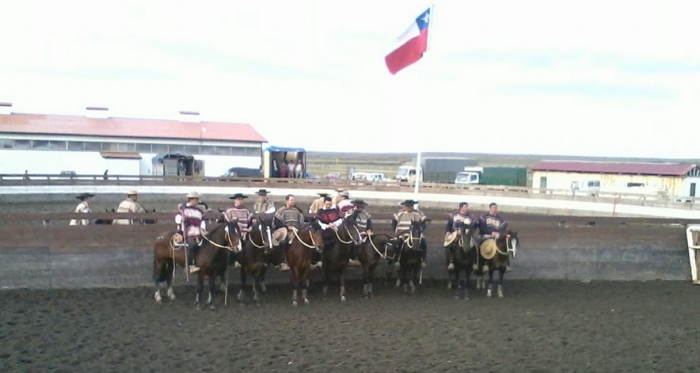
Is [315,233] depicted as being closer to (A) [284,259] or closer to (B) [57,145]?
(A) [284,259]

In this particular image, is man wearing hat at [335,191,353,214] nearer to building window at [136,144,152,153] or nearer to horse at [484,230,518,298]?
horse at [484,230,518,298]


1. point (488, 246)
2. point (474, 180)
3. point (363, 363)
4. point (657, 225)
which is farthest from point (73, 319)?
point (474, 180)

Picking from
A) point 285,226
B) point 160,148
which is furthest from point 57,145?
point 285,226

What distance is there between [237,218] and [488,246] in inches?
197

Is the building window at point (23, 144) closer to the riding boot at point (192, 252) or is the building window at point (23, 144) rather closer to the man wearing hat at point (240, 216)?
the man wearing hat at point (240, 216)

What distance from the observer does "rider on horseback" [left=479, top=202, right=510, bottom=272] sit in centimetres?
1343

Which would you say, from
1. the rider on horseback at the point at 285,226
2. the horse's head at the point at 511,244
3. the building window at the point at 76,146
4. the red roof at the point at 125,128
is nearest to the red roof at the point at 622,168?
the red roof at the point at 125,128

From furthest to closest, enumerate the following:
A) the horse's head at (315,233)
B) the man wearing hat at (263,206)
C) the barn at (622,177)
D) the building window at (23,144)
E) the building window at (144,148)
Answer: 1. the building window at (144,148)
2. the building window at (23,144)
3. the barn at (622,177)
4. the man wearing hat at (263,206)
5. the horse's head at (315,233)

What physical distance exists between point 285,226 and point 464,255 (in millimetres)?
3683

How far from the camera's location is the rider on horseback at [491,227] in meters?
13.4

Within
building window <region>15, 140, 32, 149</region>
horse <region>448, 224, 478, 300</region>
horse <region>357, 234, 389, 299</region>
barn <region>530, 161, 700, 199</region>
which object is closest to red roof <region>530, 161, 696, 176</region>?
barn <region>530, 161, 700, 199</region>

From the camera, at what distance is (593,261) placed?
15742mm

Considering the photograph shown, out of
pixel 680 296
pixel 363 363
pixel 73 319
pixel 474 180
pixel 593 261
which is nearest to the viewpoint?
pixel 363 363

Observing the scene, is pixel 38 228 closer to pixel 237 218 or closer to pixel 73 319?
pixel 73 319
